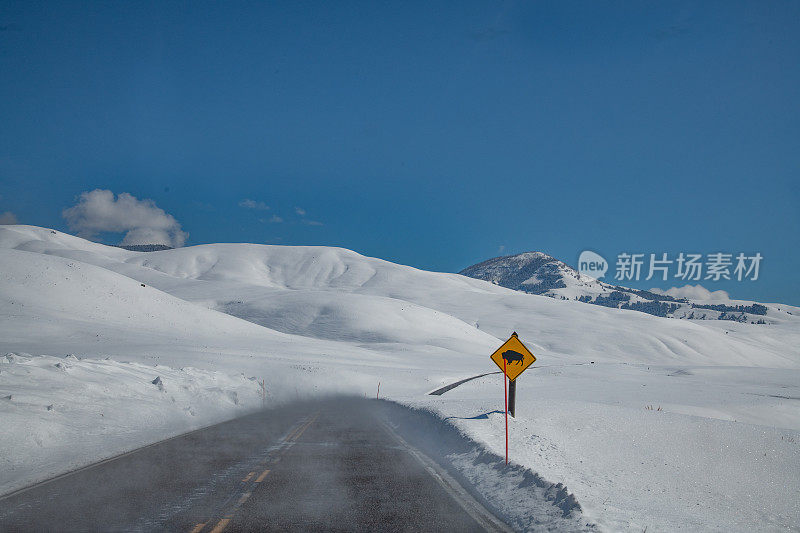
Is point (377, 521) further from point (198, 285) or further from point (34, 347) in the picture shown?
point (198, 285)

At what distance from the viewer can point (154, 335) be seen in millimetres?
68125

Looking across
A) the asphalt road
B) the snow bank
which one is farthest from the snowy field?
the asphalt road

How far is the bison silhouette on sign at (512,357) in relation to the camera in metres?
14.9

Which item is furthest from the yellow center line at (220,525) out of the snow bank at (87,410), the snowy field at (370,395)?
the snowy field at (370,395)

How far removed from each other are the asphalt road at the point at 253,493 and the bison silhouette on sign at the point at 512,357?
334 cm

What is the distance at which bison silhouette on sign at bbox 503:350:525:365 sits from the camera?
14.9m

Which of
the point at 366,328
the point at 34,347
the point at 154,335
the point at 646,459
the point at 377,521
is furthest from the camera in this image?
the point at 366,328

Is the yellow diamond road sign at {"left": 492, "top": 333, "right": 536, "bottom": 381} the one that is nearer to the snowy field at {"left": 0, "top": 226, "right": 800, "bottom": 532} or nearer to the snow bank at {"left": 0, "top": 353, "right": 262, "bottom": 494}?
the snowy field at {"left": 0, "top": 226, "right": 800, "bottom": 532}

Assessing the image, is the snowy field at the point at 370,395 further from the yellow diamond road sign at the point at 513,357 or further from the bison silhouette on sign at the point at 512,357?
the bison silhouette on sign at the point at 512,357

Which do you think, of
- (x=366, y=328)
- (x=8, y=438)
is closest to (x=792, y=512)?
(x=8, y=438)

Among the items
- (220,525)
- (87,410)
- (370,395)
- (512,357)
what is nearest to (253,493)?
(220,525)

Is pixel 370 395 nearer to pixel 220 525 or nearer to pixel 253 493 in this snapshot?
pixel 253 493

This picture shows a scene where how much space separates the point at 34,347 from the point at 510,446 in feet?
170

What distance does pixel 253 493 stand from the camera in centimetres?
916
